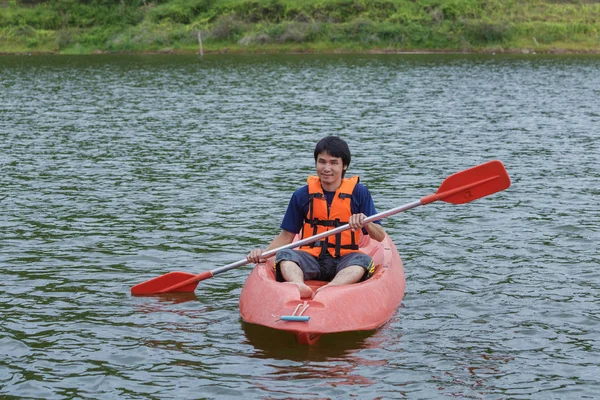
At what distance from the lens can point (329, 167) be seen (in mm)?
8227

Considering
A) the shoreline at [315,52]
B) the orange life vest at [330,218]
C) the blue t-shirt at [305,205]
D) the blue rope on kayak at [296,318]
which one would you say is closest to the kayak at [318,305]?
the blue rope on kayak at [296,318]

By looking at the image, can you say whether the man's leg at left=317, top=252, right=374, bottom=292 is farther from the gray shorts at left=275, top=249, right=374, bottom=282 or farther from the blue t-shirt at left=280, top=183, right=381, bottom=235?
the blue t-shirt at left=280, top=183, right=381, bottom=235

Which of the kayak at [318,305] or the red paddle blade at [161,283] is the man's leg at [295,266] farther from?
the red paddle blade at [161,283]

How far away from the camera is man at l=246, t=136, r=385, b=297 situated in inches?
322

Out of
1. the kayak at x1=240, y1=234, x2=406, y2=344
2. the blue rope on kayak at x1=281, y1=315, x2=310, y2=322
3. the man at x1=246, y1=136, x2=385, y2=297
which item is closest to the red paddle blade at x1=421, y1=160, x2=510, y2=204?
the man at x1=246, y1=136, x2=385, y2=297

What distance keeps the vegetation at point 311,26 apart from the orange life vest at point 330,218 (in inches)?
1766

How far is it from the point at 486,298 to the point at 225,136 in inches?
504

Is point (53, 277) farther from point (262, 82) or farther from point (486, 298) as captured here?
point (262, 82)

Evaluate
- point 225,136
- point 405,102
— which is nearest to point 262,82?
point 405,102

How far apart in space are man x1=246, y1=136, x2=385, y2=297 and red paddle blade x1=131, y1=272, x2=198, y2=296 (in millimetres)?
1127

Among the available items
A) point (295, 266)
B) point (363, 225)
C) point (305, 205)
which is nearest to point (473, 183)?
point (363, 225)

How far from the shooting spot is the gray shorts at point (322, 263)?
8312 mm

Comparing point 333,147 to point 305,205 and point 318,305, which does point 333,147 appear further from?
point 318,305

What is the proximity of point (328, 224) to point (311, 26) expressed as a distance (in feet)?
154
